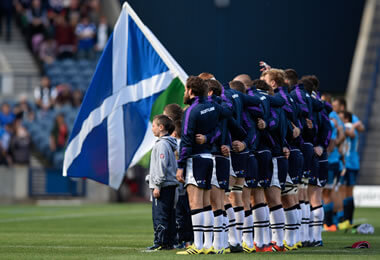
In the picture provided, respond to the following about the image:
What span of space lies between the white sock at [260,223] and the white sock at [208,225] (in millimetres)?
939

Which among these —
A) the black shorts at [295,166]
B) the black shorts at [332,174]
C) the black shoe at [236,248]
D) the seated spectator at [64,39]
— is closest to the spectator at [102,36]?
the seated spectator at [64,39]

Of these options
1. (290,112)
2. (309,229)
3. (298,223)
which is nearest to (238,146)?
(290,112)

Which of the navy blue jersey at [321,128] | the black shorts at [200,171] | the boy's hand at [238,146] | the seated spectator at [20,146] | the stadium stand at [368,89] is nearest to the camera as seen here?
the black shorts at [200,171]

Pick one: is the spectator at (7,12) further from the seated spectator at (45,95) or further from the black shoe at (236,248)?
the black shoe at (236,248)

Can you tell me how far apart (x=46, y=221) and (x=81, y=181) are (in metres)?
9.54

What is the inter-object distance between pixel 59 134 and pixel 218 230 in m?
19.0

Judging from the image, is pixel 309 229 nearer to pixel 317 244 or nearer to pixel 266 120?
pixel 317 244

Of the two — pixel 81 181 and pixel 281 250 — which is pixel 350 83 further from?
pixel 281 250

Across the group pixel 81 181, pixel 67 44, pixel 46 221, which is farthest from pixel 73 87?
pixel 46 221

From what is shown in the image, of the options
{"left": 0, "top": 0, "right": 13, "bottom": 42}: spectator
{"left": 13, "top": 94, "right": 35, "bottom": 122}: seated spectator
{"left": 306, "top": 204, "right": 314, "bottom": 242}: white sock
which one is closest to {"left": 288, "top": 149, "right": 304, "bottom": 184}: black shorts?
{"left": 306, "top": 204, "right": 314, "bottom": 242}: white sock

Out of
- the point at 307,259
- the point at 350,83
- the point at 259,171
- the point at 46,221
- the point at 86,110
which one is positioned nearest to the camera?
the point at 307,259

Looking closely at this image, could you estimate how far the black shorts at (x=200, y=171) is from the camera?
394 inches

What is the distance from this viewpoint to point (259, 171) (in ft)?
36.2

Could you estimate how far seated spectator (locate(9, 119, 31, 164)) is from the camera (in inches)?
1099
